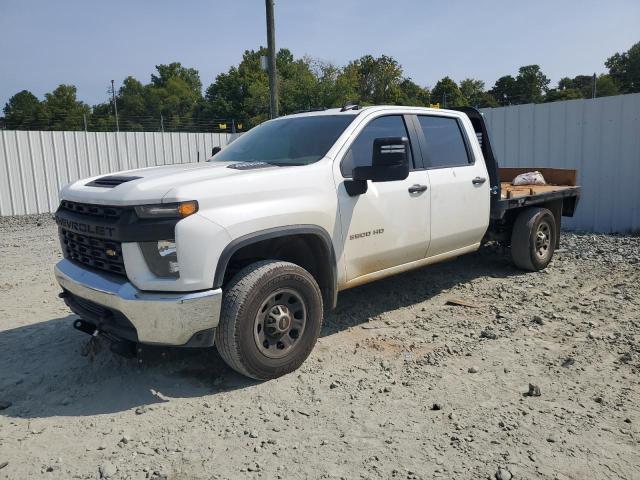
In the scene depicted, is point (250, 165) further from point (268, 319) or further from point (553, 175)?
point (553, 175)

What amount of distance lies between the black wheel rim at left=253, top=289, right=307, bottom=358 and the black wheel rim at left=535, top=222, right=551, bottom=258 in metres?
4.02

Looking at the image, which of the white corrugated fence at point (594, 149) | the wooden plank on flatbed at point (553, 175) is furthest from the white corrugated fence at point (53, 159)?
the white corrugated fence at point (594, 149)

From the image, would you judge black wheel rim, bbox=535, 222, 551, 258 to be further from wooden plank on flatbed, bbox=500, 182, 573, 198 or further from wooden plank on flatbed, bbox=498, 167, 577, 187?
wooden plank on flatbed, bbox=498, 167, 577, 187

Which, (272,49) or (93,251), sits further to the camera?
(272,49)

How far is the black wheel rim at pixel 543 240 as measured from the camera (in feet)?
21.8

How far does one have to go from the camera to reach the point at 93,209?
11.7ft

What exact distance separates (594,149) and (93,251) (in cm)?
907

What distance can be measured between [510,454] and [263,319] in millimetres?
1715

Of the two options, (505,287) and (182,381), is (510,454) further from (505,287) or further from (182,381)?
(505,287)

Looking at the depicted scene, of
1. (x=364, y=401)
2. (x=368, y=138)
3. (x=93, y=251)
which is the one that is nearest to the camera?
(x=364, y=401)

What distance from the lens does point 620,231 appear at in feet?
31.0

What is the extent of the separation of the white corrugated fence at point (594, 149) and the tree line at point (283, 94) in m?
27.8

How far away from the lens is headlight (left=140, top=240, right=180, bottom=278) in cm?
320

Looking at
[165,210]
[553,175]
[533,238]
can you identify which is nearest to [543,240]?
[533,238]
